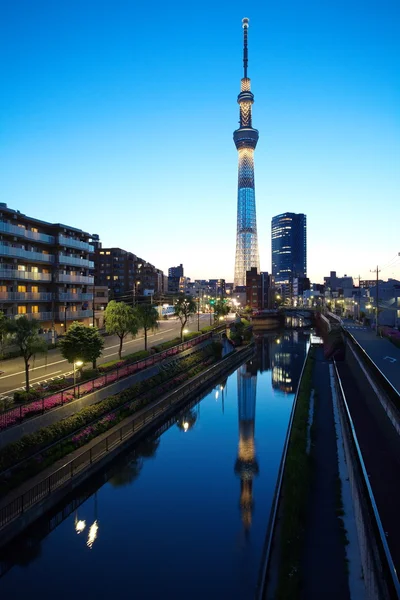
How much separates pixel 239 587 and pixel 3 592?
6.68 m

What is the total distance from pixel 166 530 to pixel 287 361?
42.4 metres

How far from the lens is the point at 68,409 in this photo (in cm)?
1958

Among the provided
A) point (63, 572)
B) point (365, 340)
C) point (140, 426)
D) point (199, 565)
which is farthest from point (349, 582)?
point (365, 340)

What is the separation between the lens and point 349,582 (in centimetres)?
1042

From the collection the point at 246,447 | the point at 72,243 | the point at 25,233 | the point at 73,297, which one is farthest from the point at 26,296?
the point at 246,447

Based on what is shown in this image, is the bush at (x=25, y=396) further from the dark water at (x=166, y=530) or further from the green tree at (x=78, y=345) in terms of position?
the dark water at (x=166, y=530)

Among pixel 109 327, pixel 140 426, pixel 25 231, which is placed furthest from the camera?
pixel 25 231

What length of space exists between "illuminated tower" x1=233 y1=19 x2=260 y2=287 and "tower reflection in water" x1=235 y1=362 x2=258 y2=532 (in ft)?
459

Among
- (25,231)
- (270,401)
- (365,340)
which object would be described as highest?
(25,231)

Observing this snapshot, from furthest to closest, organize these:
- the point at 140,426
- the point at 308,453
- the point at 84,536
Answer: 1. the point at 140,426
2. the point at 308,453
3. the point at 84,536

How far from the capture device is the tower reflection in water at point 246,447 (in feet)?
53.8

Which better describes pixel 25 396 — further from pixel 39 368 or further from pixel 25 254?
pixel 25 254

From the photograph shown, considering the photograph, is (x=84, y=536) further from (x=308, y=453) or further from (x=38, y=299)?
(x=38, y=299)

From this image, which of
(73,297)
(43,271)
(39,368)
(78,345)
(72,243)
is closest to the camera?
(78,345)
